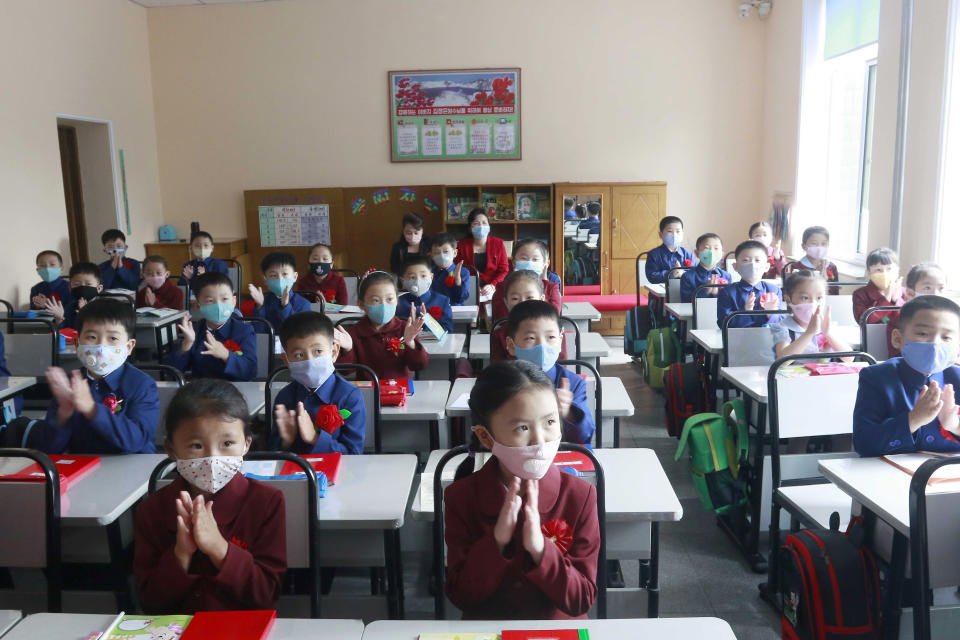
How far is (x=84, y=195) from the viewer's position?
298 inches

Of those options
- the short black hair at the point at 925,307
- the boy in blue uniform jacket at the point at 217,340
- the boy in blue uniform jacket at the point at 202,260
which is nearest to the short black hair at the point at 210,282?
the boy in blue uniform jacket at the point at 217,340

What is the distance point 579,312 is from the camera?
16.8 ft

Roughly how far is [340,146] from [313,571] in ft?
23.0

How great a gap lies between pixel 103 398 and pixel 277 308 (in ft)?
7.01

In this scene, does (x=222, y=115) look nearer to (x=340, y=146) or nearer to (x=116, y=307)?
(x=340, y=146)

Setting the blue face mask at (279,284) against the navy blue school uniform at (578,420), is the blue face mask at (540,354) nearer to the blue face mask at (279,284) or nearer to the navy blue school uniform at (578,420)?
the navy blue school uniform at (578,420)

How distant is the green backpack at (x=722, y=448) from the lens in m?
3.06

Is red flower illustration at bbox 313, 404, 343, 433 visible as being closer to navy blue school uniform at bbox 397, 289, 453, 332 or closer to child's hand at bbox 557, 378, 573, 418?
child's hand at bbox 557, 378, 573, 418

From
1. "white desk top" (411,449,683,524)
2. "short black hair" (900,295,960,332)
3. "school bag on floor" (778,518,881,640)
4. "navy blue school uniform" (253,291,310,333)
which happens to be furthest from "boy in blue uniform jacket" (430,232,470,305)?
"school bag on floor" (778,518,881,640)

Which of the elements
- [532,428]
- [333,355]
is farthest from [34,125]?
[532,428]

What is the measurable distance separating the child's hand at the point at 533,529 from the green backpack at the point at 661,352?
3691 mm

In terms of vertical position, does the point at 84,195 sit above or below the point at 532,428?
above

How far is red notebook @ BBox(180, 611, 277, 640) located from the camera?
144 cm

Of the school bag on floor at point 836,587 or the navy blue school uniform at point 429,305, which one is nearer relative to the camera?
the school bag on floor at point 836,587
